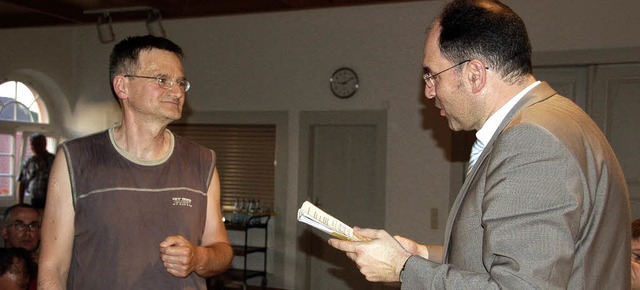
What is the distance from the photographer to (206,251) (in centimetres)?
243

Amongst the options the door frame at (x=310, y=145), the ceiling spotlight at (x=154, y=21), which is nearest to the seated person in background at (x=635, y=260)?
the door frame at (x=310, y=145)

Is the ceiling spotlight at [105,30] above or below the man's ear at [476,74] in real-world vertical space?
above

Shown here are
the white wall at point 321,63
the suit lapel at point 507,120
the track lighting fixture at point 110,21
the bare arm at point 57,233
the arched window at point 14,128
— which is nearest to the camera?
the suit lapel at point 507,120

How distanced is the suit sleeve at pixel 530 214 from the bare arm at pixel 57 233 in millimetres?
1477

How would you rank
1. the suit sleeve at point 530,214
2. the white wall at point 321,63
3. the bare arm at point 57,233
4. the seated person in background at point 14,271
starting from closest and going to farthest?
the suit sleeve at point 530,214 < the bare arm at point 57,233 < the seated person in background at point 14,271 < the white wall at point 321,63

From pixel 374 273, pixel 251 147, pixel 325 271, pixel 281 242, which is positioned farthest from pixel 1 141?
pixel 374 273

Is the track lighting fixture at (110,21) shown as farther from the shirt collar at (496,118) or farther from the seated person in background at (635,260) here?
the shirt collar at (496,118)

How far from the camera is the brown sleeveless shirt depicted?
7.59ft

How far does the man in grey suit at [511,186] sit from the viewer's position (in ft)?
4.39

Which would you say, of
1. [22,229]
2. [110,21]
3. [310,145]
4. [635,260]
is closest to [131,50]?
[635,260]

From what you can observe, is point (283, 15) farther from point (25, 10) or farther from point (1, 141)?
point (1, 141)

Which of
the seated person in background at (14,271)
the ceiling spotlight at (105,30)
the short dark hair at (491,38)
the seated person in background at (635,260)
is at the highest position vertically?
the ceiling spotlight at (105,30)

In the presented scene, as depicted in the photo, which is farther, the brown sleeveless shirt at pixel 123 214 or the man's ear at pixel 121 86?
the man's ear at pixel 121 86

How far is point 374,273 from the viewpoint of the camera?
1.64 meters
